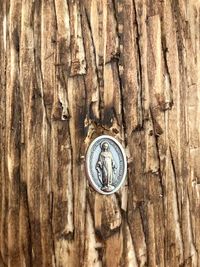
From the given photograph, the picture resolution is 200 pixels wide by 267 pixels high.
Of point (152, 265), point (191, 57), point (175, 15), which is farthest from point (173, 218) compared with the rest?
point (175, 15)

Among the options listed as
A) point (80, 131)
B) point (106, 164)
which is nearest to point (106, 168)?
point (106, 164)

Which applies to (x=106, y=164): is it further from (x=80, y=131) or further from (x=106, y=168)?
(x=80, y=131)

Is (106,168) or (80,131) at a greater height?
(80,131)

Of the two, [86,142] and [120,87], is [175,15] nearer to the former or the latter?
[120,87]
